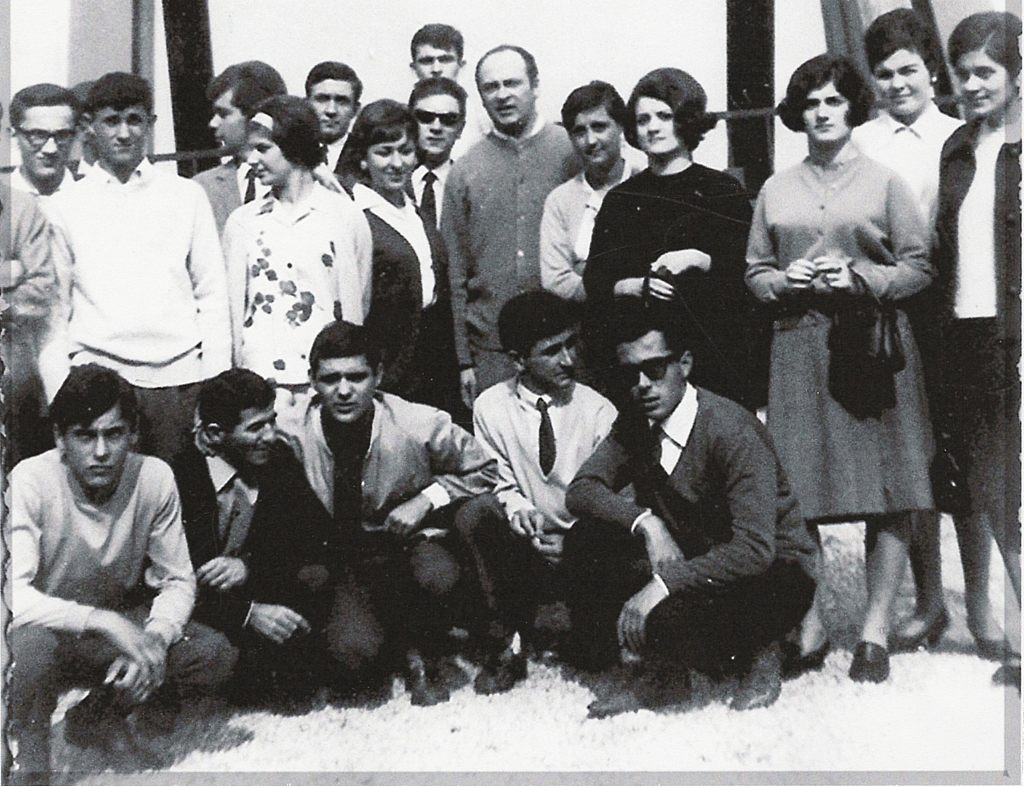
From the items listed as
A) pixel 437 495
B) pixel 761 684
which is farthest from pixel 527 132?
pixel 761 684

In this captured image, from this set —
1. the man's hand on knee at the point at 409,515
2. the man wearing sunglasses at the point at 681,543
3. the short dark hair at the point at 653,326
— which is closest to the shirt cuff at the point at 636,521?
the man wearing sunglasses at the point at 681,543

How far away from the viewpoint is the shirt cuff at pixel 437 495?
117 inches

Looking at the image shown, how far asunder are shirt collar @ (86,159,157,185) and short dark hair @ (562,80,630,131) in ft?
3.33

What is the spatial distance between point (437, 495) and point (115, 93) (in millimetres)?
1219

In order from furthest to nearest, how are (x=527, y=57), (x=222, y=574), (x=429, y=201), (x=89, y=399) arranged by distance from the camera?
(x=429, y=201), (x=527, y=57), (x=222, y=574), (x=89, y=399)

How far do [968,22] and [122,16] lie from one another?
200 centimetres

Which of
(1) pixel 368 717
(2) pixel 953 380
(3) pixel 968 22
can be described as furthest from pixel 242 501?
(3) pixel 968 22

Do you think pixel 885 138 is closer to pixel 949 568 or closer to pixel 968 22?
pixel 968 22

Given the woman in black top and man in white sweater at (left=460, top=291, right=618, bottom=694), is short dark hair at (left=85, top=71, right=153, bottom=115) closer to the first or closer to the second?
man in white sweater at (left=460, top=291, right=618, bottom=694)

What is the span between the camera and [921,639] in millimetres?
3006

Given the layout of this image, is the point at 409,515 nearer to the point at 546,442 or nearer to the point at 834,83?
the point at 546,442

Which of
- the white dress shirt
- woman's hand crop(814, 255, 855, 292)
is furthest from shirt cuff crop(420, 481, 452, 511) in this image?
the white dress shirt

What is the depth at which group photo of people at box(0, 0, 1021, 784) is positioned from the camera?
281 cm

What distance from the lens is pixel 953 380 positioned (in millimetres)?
2965
